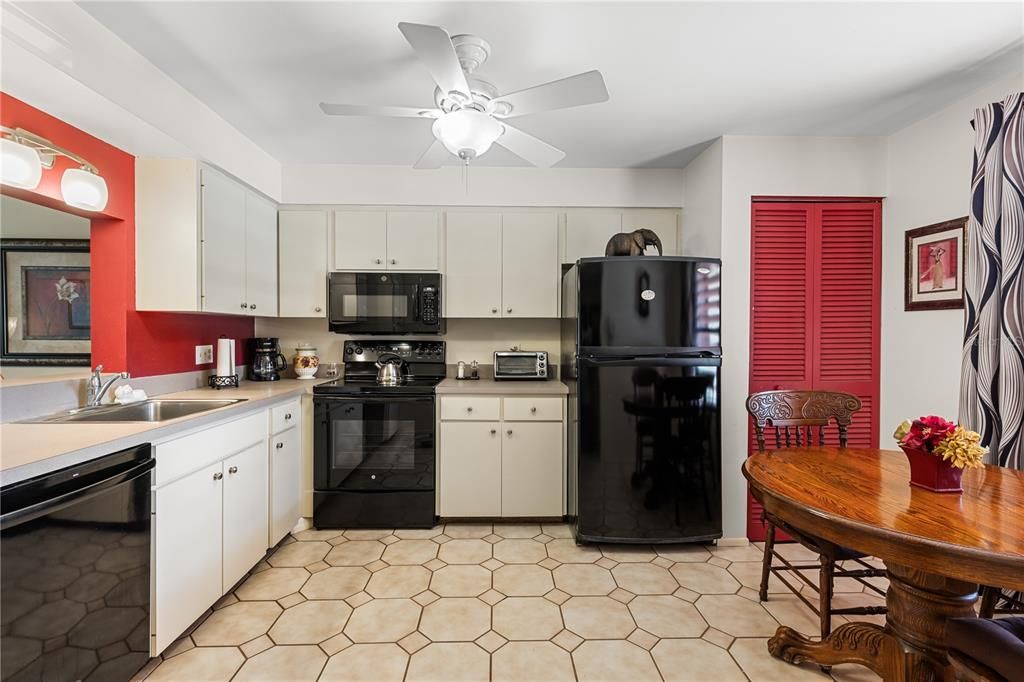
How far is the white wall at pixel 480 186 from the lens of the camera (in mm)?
3131

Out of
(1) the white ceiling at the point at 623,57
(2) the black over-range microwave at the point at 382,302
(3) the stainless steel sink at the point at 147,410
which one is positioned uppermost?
(1) the white ceiling at the point at 623,57

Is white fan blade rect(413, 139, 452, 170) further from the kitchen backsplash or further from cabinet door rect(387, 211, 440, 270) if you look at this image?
the kitchen backsplash

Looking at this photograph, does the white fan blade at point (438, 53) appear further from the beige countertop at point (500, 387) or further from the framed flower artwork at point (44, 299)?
the framed flower artwork at point (44, 299)

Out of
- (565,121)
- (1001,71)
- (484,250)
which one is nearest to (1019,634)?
(1001,71)

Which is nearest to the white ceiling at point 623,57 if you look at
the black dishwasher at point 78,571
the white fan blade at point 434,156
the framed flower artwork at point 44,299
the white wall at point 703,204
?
the white wall at point 703,204

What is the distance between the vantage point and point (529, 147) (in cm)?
198

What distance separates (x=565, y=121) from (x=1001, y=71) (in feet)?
6.30

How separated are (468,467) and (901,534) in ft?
7.16

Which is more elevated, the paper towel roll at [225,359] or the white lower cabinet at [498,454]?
the paper towel roll at [225,359]

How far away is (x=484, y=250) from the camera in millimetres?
3174

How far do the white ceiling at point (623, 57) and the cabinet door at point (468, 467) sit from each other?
6.02 ft

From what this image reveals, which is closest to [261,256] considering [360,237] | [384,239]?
[360,237]

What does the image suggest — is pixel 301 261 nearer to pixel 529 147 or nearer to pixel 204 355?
pixel 204 355

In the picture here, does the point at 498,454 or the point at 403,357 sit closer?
the point at 498,454
